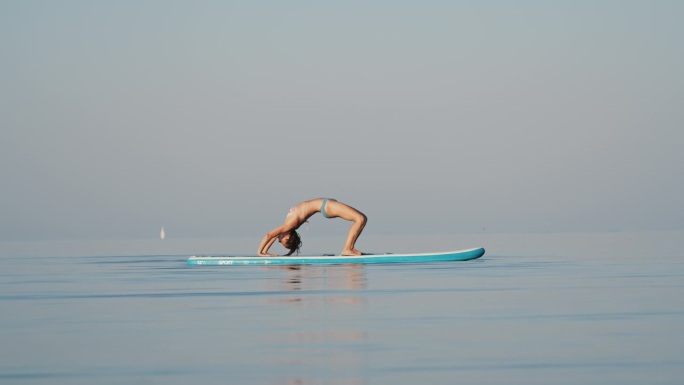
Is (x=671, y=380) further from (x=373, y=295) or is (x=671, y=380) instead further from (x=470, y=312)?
(x=373, y=295)

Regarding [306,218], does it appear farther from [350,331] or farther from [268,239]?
[350,331]

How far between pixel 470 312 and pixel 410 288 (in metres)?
5.01

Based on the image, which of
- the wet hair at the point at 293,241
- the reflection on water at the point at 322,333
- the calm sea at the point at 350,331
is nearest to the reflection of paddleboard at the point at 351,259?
the wet hair at the point at 293,241

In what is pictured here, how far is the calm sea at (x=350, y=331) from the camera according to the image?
9.49 m

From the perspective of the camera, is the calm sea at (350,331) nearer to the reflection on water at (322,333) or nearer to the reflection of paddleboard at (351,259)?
the reflection on water at (322,333)

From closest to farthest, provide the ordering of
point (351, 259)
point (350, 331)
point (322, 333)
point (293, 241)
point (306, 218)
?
point (322, 333) < point (350, 331) < point (351, 259) < point (293, 241) < point (306, 218)

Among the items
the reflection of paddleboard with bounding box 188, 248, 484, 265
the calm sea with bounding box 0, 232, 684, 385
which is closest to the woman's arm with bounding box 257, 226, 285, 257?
the reflection of paddleboard with bounding box 188, 248, 484, 265

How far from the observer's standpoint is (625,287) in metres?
19.5

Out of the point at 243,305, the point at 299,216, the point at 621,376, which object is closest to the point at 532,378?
the point at 621,376

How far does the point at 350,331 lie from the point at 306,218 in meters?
15.9

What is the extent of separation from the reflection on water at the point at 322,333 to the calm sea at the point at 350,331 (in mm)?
18

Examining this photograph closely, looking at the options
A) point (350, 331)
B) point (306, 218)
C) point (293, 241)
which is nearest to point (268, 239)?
point (293, 241)

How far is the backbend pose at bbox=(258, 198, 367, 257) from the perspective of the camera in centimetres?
2794

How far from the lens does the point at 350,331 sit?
12.5 m
